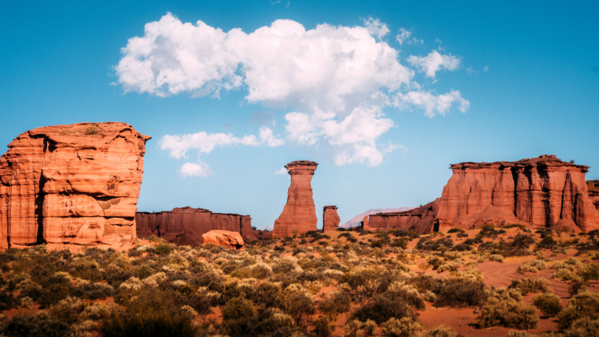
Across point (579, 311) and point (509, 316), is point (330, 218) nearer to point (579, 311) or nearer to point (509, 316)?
point (509, 316)

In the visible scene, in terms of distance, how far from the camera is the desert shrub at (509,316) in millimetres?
8070

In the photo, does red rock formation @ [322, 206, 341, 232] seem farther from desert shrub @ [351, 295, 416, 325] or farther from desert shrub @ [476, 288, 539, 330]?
desert shrub @ [476, 288, 539, 330]

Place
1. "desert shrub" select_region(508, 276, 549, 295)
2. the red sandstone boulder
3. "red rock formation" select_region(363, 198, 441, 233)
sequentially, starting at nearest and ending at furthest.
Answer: "desert shrub" select_region(508, 276, 549, 295)
the red sandstone boulder
"red rock formation" select_region(363, 198, 441, 233)

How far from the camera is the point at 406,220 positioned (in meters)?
62.2

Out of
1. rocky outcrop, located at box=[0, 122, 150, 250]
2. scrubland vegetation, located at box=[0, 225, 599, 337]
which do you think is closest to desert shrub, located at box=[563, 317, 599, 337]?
scrubland vegetation, located at box=[0, 225, 599, 337]

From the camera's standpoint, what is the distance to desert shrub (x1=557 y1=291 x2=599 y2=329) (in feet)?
25.7

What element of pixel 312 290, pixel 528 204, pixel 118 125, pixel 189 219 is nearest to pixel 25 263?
pixel 118 125

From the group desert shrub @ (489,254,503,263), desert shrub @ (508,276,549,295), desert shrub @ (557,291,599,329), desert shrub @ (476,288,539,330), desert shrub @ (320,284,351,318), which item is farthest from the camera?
desert shrub @ (489,254,503,263)

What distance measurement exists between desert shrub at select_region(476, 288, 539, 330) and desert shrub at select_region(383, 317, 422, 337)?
1.56 metres

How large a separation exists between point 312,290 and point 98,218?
498 inches

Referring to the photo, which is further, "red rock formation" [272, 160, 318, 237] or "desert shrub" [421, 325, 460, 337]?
"red rock formation" [272, 160, 318, 237]

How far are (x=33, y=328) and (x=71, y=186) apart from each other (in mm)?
13364

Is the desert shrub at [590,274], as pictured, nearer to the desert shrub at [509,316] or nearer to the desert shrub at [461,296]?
the desert shrub at [461,296]

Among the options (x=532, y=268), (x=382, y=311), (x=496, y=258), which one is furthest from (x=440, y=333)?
(x=496, y=258)
